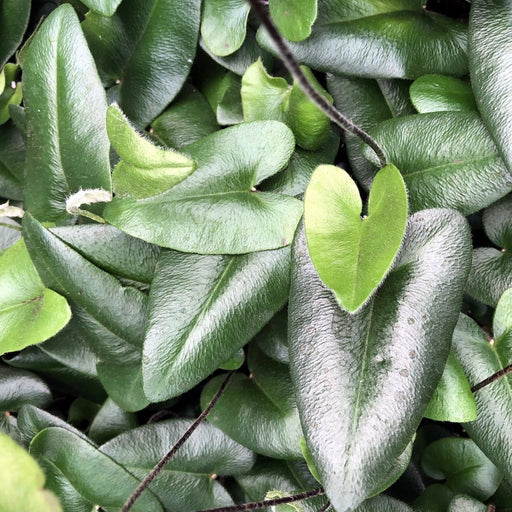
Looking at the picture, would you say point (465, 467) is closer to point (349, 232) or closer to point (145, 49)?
point (349, 232)

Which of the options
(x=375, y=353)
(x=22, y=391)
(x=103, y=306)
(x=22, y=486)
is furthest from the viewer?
(x=22, y=391)

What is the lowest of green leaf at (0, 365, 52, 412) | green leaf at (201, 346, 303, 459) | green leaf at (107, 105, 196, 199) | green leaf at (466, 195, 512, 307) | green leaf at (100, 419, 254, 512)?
green leaf at (100, 419, 254, 512)

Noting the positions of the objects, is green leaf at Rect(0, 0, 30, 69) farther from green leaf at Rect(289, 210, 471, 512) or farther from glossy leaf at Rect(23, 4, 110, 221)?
green leaf at Rect(289, 210, 471, 512)

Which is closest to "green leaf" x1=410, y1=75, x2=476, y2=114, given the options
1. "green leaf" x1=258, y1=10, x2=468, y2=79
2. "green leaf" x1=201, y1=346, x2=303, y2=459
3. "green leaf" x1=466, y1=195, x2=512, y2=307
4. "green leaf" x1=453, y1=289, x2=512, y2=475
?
"green leaf" x1=258, y1=10, x2=468, y2=79

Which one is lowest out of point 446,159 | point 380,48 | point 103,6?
point 446,159

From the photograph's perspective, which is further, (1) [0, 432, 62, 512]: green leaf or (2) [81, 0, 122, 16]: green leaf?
(2) [81, 0, 122, 16]: green leaf

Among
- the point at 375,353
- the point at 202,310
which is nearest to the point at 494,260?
the point at 375,353

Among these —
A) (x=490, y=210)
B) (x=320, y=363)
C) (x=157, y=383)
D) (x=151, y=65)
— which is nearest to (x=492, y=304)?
(x=490, y=210)
